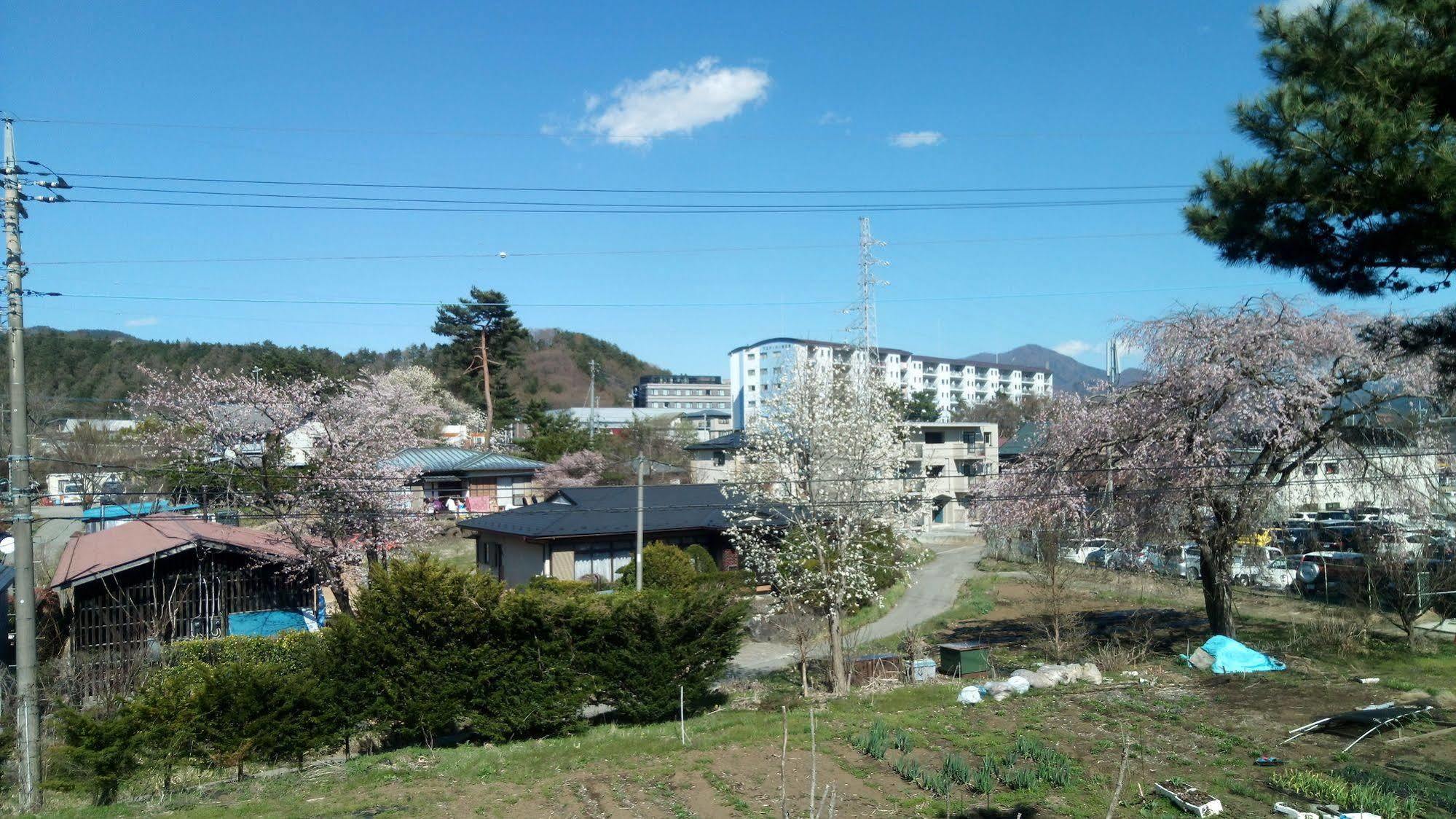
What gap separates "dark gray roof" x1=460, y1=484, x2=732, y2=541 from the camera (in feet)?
87.8

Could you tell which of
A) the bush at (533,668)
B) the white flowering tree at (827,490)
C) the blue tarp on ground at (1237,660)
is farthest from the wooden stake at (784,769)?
the blue tarp on ground at (1237,660)

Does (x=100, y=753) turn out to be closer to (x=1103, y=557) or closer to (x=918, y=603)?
(x=918, y=603)

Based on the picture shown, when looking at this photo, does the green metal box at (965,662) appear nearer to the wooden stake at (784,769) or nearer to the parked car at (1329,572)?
the wooden stake at (784,769)

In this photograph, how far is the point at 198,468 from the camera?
17719 mm

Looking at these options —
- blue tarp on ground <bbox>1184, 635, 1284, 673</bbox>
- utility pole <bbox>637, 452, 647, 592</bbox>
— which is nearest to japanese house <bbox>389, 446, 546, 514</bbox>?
utility pole <bbox>637, 452, 647, 592</bbox>

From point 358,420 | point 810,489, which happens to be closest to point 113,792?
point 358,420

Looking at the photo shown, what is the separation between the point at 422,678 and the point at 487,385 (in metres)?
36.8

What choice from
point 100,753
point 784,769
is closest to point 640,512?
point 100,753

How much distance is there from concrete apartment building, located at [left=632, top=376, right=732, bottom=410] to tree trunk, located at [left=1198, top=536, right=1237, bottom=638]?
299 ft

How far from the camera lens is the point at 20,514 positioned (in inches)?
444

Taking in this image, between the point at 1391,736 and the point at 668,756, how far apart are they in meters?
8.63

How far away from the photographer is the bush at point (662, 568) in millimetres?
25017

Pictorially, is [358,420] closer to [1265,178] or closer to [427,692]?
[427,692]

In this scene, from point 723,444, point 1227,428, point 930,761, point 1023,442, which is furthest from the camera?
point 723,444
